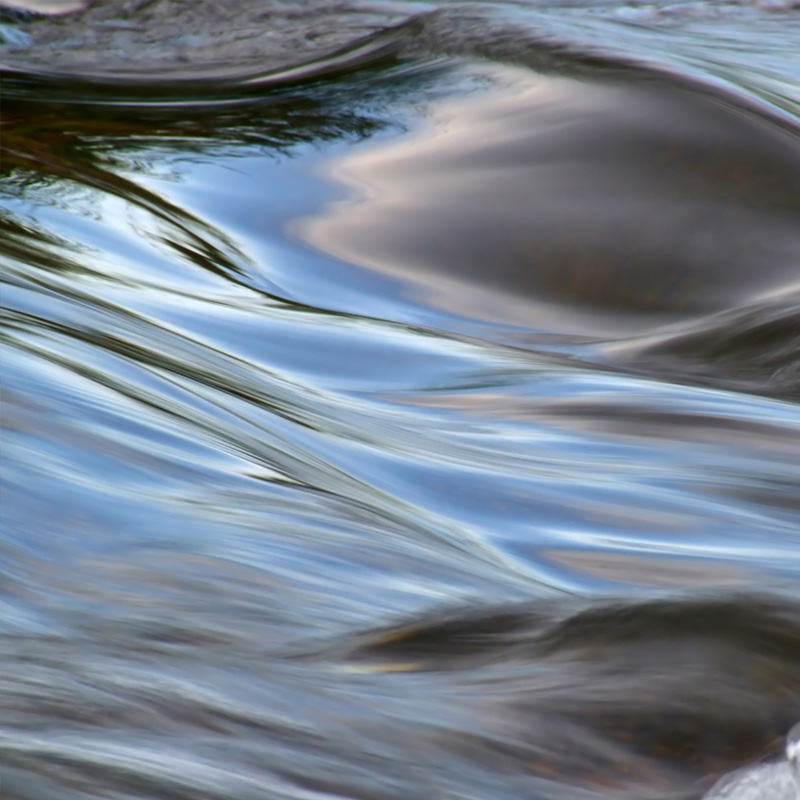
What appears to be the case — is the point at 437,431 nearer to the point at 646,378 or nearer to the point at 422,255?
the point at 646,378

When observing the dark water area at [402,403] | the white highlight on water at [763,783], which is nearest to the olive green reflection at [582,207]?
the dark water area at [402,403]

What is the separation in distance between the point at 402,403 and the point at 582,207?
1.68 metres

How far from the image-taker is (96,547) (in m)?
1.94

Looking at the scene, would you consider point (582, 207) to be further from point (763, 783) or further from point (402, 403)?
point (763, 783)

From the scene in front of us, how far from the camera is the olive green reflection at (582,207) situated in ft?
14.0

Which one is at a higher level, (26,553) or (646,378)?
Answer: (26,553)

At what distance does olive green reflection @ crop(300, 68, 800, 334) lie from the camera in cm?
426

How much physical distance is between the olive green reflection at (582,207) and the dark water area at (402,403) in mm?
16

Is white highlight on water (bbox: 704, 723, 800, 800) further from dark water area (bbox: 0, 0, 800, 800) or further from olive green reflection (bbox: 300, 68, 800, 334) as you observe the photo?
olive green reflection (bbox: 300, 68, 800, 334)

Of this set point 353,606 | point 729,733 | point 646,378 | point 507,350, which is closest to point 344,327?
point 507,350

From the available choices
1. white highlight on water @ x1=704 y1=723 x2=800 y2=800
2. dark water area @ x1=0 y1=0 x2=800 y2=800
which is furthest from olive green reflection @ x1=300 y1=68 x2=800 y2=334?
white highlight on water @ x1=704 y1=723 x2=800 y2=800

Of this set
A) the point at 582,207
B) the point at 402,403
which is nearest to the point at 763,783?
the point at 402,403

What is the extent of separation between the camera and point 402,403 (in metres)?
3.13

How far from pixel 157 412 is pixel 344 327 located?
128 cm
